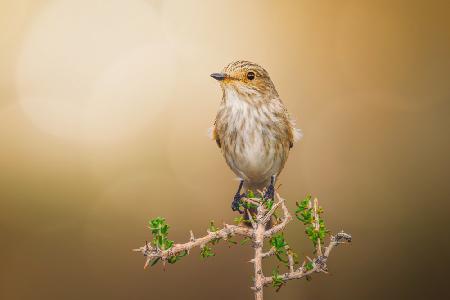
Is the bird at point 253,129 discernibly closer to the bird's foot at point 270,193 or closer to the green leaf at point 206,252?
the bird's foot at point 270,193

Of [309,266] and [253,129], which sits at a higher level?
[253,129]

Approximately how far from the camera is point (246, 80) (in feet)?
13.1

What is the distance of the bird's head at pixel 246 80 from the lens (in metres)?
3.82

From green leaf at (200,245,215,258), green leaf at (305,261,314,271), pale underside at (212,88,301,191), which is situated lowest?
green leaf at (305,261,314,271)

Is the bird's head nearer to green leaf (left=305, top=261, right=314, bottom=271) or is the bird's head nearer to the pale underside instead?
the pale underside

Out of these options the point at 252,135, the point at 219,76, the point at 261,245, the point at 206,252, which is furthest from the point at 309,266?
the point at 252,135

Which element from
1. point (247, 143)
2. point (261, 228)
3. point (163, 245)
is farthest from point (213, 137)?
point (163, 245)

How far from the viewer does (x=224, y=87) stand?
13.2 ft

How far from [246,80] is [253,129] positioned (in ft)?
1.47

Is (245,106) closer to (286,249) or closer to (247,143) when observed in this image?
(247,143)

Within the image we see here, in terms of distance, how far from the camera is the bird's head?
382 cm

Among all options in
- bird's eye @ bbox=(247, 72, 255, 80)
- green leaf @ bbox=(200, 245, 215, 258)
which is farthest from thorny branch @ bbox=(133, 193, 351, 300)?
bird's eye @ bbox=(247, 72, 255, 80)

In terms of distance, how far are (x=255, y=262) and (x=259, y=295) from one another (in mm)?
179

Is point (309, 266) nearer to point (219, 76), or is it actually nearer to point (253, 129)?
point (219, 76)
